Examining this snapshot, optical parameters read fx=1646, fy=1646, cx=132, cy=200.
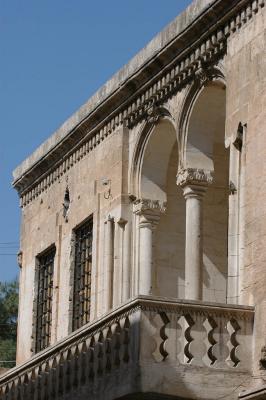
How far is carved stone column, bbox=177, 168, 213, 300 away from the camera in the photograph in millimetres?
21375

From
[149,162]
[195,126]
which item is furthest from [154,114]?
[195,126]

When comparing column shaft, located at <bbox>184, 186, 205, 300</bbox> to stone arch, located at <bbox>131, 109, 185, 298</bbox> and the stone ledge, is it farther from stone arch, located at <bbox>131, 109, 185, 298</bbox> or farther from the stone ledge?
the stone ledge

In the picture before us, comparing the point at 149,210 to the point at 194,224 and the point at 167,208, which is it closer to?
the point at 167,208

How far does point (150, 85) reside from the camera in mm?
22953

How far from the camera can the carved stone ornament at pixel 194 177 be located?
21.5m

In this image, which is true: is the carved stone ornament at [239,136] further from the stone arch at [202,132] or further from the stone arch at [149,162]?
the stone arch at [149,162]

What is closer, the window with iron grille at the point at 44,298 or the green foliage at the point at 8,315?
the window with iron grille at the point at 44,298

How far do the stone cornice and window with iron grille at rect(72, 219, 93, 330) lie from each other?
1.27 meters

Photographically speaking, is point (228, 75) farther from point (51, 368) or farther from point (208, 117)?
point (51, 368)

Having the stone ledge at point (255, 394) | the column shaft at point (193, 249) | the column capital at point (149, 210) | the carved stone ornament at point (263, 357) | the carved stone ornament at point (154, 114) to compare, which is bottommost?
the stone ledge at point (255, 394)

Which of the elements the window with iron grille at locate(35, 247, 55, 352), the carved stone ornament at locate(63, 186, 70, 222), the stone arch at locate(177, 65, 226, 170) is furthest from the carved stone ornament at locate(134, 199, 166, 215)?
the window with iron grille at locate(35, 247, 55, 352)

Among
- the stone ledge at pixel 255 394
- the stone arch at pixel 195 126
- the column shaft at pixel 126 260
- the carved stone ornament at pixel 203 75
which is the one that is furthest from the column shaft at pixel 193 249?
the stone ledge at pixel 255 394

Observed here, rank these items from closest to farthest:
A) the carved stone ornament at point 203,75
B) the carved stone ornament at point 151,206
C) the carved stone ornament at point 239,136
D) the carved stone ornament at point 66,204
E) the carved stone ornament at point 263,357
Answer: the carved stone ornament at point 263,357
the carved stone ornament at point 239,136
the carved stone ornament at point 203,75
the carved stone ornament at point 151,206
the carved stone ornament at point 66,204

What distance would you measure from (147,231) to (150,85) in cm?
206
